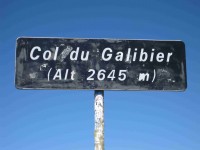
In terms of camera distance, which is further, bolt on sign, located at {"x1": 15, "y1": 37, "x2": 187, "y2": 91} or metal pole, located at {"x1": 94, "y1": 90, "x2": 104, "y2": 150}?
bolt on sign, located at {"x1": 15, "y1": 37, "x2": 187, "y2": 91}

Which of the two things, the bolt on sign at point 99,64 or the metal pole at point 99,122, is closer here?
the metal pole at point 99,122

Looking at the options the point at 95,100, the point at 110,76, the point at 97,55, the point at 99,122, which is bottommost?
the point at 99,122

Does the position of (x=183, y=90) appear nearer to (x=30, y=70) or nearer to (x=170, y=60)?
(x=170, y=60)

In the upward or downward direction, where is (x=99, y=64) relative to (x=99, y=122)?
upward

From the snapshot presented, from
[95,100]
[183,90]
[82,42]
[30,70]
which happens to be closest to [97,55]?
[82,42]

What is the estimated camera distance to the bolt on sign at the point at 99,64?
363cm

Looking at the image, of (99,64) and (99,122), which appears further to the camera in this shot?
(99,64)

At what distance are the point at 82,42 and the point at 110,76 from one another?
0.56m

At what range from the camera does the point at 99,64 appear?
3715mm

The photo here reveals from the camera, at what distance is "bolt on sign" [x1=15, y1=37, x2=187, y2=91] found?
143 inches

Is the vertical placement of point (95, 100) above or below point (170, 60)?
below

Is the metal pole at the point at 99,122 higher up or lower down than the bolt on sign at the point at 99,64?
lower down

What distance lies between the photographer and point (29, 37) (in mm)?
3709

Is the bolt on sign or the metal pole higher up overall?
the bolt on sign
